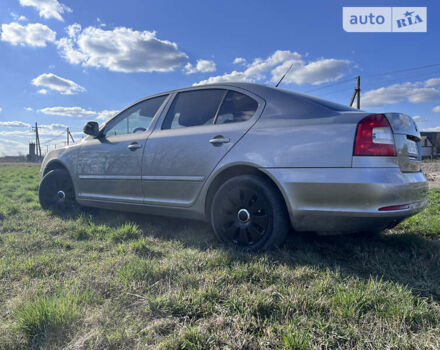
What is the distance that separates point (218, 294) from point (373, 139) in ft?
4.60

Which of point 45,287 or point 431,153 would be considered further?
point 431,153

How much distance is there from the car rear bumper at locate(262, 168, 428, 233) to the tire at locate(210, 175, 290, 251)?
10 centimetres

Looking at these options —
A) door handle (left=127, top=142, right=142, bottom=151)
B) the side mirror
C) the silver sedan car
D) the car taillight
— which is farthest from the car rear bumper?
the side mirror

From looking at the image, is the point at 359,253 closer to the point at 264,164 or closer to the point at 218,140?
the point at 264,164

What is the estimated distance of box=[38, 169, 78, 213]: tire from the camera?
169 inches

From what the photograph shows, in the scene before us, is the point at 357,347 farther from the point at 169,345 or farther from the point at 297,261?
the point at 297,261

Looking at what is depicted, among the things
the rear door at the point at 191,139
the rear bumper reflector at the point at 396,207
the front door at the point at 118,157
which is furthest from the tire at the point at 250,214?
the front door at the point at 118,157

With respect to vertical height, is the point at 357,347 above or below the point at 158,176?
below

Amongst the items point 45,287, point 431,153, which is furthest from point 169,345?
point 431,153

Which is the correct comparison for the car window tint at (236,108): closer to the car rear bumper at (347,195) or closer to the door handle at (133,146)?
the car rear bumper at (347,195)

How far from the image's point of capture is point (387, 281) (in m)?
1.87

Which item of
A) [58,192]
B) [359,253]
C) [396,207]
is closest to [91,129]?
[58,192]

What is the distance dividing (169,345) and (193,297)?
37 cm

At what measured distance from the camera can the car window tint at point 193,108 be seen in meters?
2.93
